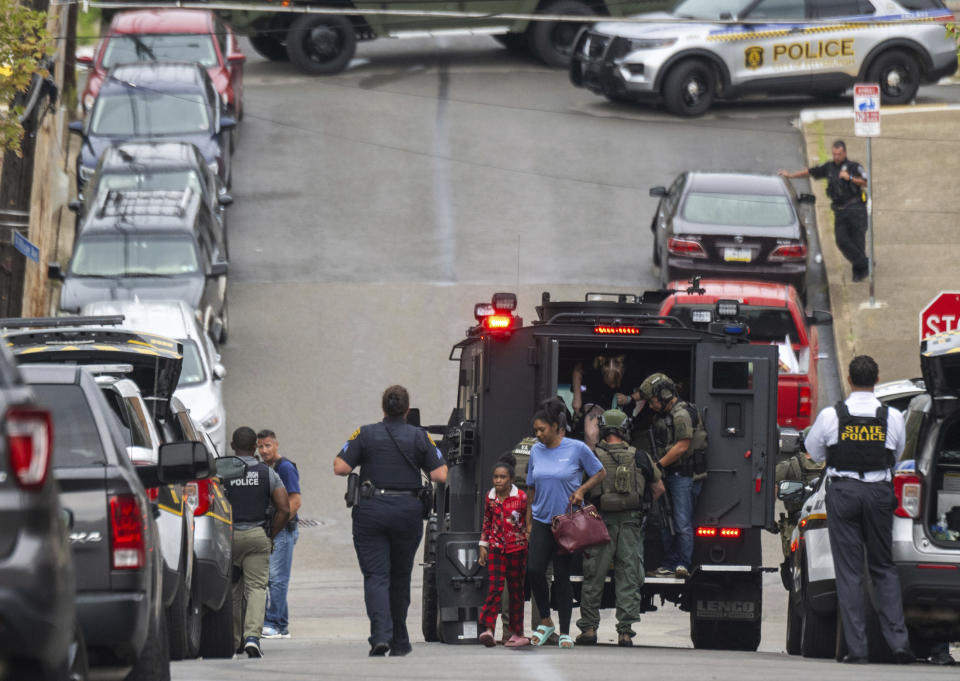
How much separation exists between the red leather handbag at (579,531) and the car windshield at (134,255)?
36.4 feet

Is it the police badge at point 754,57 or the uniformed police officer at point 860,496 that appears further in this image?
the police badge at point 754,57

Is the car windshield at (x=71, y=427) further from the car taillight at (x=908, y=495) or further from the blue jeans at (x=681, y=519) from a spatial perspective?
the blue jeans at (x=681, y=519)

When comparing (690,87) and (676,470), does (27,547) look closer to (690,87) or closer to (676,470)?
(676,470)

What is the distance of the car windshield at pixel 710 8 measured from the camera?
3017 cm

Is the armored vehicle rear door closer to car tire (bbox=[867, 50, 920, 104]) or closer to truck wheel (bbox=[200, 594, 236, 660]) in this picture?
truck wheel (bbox=[200, 594, 236, 660])

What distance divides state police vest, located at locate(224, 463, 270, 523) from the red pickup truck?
23.7 ft

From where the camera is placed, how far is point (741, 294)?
20.5 meters

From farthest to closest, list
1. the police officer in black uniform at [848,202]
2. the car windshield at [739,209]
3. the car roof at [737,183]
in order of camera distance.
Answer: the police officer in black uniform at [848,202]
the car roof at [737,183]
the car windshield at [739,209]

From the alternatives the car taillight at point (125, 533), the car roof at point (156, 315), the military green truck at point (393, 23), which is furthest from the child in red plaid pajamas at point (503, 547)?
the military green truck at point (393, 23)

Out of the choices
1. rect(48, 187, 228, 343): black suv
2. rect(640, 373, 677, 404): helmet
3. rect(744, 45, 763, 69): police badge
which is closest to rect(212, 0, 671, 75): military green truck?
rect(744, 45, 763, 69): police badge

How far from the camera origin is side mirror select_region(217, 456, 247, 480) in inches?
460

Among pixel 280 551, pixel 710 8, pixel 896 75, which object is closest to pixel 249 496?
pixel 280 551

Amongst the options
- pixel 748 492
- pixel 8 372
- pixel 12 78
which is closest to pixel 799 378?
pixel 748 492

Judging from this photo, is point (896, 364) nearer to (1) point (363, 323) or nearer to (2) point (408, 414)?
(1) point (363, 323)
